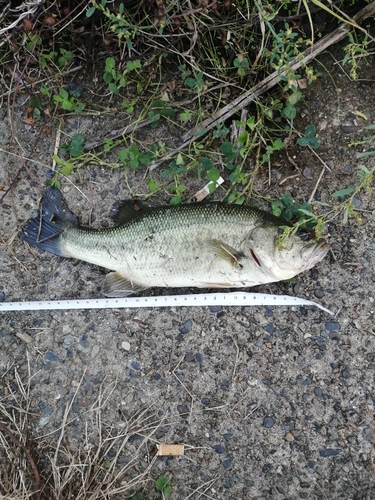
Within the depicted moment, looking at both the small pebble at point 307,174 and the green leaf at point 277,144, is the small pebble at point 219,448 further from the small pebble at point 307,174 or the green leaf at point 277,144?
the green leaf at point 277,144

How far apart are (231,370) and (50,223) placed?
185 cm

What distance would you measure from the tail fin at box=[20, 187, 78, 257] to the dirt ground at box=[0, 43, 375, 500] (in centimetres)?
16

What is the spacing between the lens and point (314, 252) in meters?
3.41

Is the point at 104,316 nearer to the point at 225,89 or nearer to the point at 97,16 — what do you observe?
the point at 225,89

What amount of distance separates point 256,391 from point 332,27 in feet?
9.57

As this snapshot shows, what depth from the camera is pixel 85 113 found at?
4.08 metres

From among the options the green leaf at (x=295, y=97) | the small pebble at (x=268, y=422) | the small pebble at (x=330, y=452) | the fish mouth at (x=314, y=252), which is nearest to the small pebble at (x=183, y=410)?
the small pebble at (x=268, y=422)

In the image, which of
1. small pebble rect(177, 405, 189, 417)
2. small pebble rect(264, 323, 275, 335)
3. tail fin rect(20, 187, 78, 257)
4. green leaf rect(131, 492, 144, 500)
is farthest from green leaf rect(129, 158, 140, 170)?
green leaf rect(131, 492, 144, 500)

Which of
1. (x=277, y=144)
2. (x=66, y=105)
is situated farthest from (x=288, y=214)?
(x=66, y=105)

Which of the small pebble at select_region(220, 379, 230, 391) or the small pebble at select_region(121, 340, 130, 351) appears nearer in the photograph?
the small pebble at select_region(220, 379, 230, 391)

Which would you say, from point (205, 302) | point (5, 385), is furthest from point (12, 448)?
point (205, 302)

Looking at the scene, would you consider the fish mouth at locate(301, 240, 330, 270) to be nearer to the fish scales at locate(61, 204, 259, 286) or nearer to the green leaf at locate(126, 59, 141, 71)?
the fish scales at locate(61, 204, 259, 286)

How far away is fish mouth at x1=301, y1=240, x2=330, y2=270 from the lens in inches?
134

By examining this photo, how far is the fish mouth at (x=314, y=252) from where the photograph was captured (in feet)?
11.1
